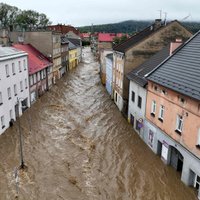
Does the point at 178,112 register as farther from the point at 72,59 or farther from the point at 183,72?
the point at 72,59

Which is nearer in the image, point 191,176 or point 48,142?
point 191,176

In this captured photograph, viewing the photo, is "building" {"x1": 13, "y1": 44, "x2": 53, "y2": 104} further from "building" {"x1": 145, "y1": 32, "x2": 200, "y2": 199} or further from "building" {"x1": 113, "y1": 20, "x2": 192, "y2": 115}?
"building" {"x1": 145, "y1": 32, "x2": 200, "y2": 199}

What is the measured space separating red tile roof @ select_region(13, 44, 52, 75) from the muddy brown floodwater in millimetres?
7067

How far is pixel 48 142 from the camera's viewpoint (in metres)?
26.2

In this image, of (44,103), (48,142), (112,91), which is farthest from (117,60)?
(48,142)

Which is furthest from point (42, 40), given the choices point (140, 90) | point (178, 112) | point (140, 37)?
point (178, 112)

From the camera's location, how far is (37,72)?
4072 cm

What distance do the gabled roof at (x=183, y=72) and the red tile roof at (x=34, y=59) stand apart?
21047mm

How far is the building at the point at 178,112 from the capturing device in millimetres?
17156

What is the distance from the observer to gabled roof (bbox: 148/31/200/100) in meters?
17.8

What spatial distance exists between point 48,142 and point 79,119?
7.36 metres

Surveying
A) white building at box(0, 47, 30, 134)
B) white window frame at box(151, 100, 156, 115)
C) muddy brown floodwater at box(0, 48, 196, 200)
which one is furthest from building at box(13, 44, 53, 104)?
white window frame at box(151, 100, 156, 115)

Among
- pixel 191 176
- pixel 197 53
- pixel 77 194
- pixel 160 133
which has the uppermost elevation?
pixel 197 53

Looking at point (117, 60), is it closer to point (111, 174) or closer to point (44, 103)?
point (44, 103)
